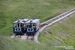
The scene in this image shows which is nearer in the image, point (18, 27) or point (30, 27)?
point (30, 27)

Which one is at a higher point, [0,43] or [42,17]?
[0,43]

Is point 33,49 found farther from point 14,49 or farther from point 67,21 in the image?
point 67,21

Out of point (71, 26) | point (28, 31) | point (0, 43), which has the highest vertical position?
point (0, 43)

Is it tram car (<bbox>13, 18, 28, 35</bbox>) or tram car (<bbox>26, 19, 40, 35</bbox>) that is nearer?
tram car (<bbox>26, 19, 40, 35</bbox>)

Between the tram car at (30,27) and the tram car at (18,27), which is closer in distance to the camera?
the tram car at (30,27)

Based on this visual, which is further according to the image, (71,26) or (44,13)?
(44,13)

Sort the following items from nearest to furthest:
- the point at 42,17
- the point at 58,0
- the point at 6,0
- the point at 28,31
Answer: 1. the point at 28,31
2. the point at 42,17
3. the point at 6,0
4. the point at 58,0

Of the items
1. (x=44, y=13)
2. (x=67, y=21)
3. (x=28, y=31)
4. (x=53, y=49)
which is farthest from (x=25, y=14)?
(x=53, y=49)

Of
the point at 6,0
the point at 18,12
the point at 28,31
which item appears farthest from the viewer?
the point at 6,0

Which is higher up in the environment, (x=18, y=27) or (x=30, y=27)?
(x=30, y=27)

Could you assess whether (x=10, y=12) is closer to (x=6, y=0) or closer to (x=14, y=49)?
(x=6, y=0)
